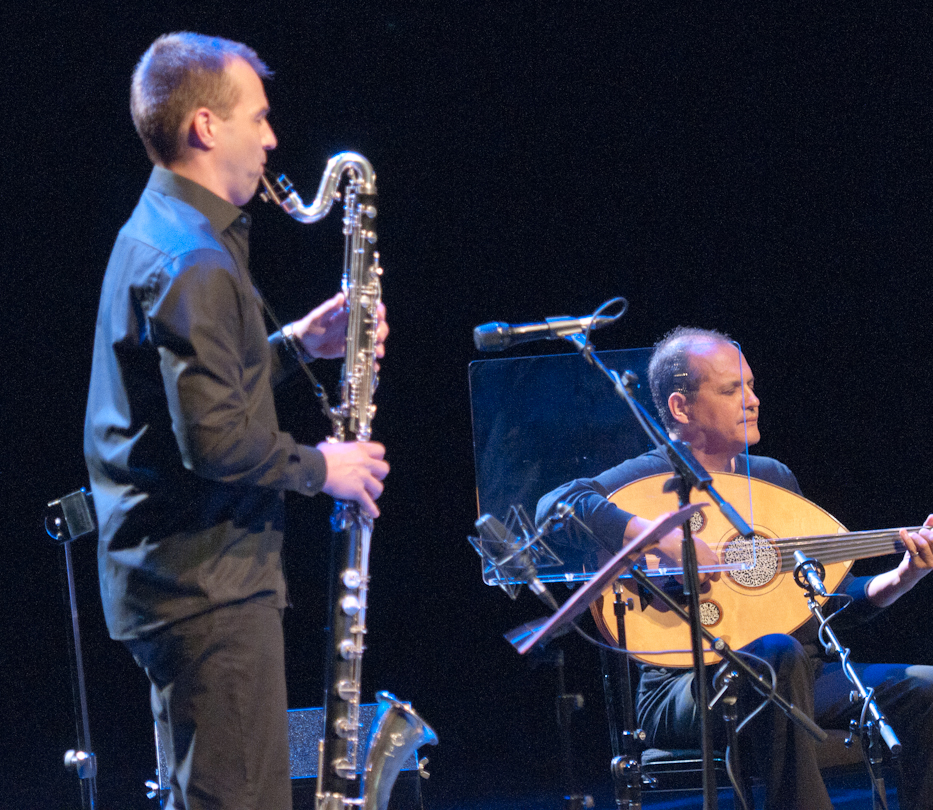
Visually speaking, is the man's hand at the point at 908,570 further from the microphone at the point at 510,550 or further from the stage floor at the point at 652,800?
the stage floor at the point at 652,800

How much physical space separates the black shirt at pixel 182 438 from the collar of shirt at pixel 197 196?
3 centimetres

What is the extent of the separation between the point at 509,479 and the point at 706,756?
921mm

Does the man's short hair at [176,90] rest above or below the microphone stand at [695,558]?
above

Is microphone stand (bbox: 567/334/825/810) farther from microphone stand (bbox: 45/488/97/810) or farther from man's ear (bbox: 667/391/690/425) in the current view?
microphone stand (bbox: 45/488/97/810)

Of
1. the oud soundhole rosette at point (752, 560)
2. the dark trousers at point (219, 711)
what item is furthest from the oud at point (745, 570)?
the dark trousers at point (219, 711)

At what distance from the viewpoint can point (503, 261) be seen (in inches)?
199

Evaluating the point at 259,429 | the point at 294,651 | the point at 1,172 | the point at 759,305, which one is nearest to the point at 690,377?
the point at 259,429

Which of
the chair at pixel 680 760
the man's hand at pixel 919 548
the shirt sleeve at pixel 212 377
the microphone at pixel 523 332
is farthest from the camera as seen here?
the man's hand at pixel 919 548

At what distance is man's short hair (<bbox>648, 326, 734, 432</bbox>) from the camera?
3098mm

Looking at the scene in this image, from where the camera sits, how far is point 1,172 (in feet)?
15.2

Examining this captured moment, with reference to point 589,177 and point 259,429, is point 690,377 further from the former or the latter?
point 589,177

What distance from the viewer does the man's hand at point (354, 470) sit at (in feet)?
6.61

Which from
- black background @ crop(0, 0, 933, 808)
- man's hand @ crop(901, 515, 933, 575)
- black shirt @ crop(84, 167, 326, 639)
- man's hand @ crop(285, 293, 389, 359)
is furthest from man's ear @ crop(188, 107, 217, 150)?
black background @ crop(0, 0, 933, 808)

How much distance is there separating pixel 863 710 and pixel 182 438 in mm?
2060
